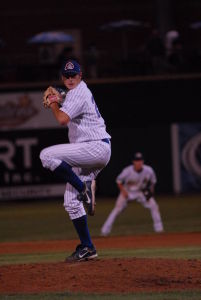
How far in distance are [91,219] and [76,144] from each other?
12.2 metres

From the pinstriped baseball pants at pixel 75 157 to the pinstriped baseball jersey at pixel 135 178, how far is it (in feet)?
29.6

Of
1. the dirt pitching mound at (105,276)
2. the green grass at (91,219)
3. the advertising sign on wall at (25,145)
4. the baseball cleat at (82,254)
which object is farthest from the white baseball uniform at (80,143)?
the advertising sign on wall at (25,145)

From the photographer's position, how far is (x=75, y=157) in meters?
7.64

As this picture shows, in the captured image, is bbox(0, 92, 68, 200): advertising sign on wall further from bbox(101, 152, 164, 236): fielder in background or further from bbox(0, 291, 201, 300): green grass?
bbox(0, 291, 201, 300): green grass

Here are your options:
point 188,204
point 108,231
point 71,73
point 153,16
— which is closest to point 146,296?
point 71,73

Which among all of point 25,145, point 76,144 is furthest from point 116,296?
point 25,145

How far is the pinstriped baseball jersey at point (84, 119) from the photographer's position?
7.60 meters

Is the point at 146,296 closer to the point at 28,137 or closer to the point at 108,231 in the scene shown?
the point at 108,231

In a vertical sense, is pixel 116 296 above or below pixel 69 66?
below

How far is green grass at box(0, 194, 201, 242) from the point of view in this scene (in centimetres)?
1686

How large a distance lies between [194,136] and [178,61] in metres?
2.24

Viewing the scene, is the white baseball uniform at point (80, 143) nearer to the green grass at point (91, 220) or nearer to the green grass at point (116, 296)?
the green grass at point (116, 296)

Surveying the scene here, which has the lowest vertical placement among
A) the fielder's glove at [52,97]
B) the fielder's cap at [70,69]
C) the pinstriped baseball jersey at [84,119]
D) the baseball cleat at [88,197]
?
the baseball cleat at [88,197]

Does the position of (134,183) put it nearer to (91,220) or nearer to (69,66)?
(91,220)
